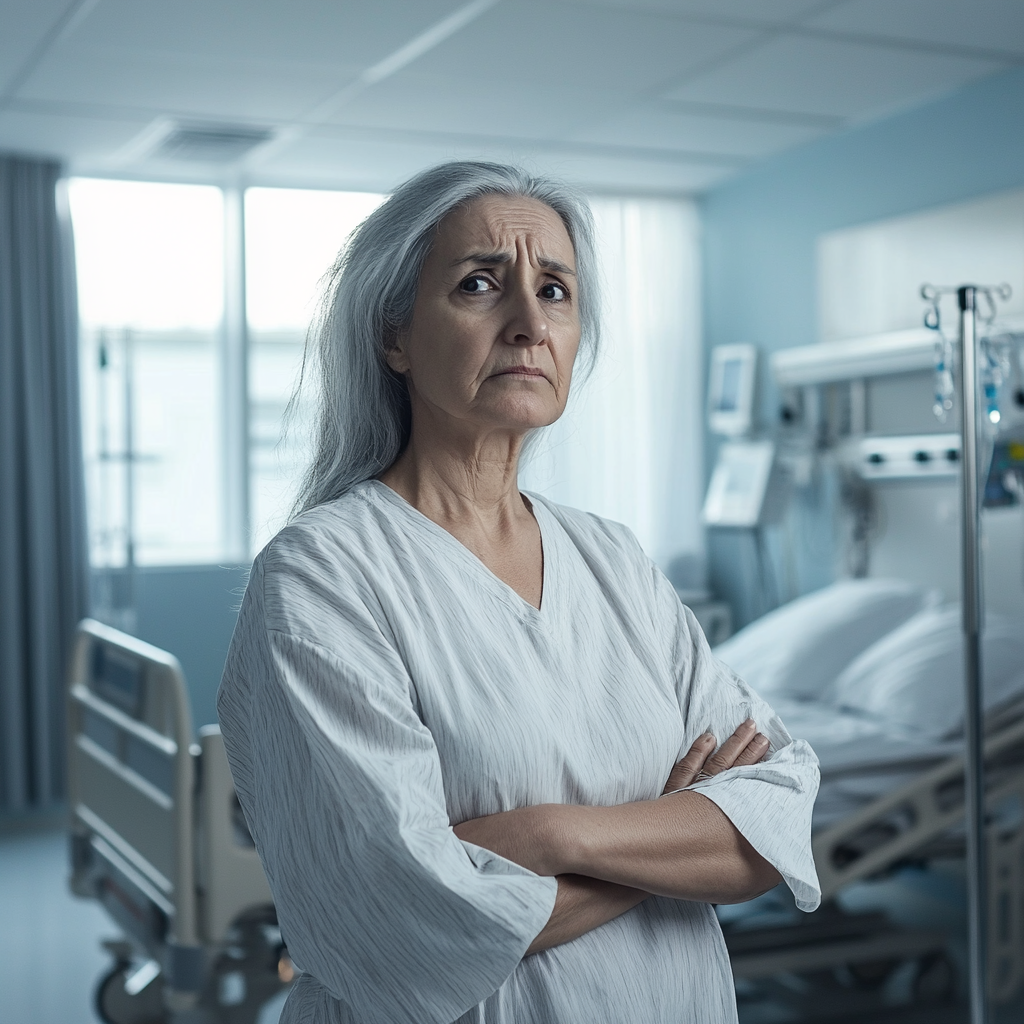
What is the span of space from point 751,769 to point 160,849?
166 centimetres

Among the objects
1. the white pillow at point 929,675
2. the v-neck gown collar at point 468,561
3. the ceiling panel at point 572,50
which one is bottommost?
the white pillow at point 929,675

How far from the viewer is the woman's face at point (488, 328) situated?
47.0 inches

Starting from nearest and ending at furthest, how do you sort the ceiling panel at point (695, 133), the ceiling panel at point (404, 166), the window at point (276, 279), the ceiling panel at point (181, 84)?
the ceiling panel at point (181, 84)
the ceiling panel at point (695, 133)
the ceiling panel at point (404, 166)
the window at point (276, 279)

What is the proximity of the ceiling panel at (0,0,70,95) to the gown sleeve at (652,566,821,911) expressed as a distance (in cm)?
231

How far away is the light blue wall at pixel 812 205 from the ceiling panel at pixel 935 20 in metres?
0.37

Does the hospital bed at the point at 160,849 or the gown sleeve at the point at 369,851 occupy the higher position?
the gown sleeve at the point at 369,851

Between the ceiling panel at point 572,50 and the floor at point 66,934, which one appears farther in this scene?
the ceiling panel at point 572,50

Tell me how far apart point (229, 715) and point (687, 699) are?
46cm

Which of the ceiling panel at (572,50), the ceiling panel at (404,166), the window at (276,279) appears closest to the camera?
the ceiling panel at (572,50)

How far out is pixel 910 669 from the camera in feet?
10.6

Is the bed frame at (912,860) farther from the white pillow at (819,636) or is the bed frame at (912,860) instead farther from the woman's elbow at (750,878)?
the woman's elbow at (750,878)

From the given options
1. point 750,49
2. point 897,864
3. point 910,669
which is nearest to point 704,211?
point 750,49

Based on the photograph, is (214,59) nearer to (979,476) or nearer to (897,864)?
(979,476)

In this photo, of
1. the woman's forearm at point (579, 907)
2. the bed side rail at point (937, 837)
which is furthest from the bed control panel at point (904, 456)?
the woman's forearm at point (579, 907)
